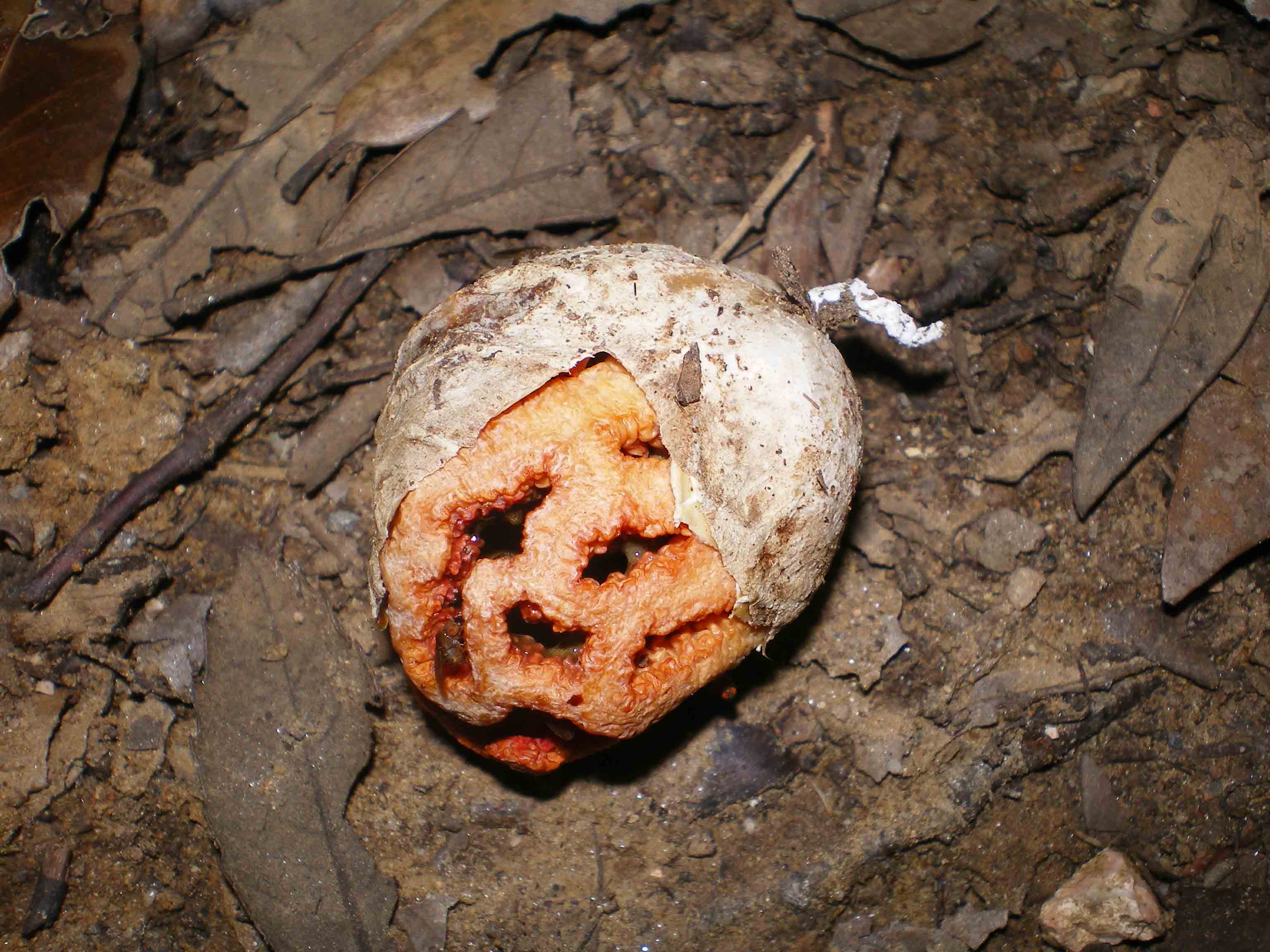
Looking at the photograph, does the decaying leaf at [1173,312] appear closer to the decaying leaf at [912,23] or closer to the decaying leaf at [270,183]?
the decaying leaf at [912,23]

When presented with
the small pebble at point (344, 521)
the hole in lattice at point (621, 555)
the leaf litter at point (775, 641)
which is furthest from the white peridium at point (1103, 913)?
the small pebble at point (344, 521)

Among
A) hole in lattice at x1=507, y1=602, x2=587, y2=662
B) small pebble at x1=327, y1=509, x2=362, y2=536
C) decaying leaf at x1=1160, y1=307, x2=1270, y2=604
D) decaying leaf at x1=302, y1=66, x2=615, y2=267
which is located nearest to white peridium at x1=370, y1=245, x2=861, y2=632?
hole in lattice at x1=507, y1=602, x2=587, y2=662

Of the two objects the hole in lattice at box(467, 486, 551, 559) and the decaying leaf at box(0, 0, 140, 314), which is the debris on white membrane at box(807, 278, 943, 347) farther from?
the decaying leaf at box(0, 0, 140, 314)

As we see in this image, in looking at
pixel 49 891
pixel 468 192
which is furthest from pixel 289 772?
pixel 468 192

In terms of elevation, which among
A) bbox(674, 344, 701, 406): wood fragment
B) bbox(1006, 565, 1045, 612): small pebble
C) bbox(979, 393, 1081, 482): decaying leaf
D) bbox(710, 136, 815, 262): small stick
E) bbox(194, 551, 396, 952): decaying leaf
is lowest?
bbox(1006, 565, 1045, 612): small pebble

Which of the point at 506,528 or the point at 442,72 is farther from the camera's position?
the point at 442,72

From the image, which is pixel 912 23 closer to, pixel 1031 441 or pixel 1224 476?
pixel 1031 441
